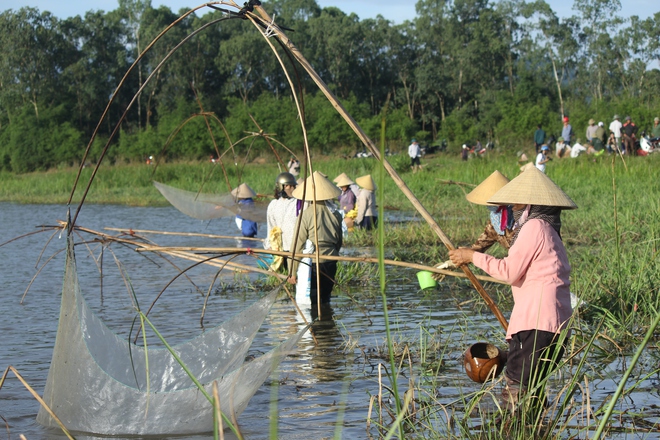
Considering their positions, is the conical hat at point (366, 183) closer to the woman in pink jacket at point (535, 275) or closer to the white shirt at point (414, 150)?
the woman in pink jacket at point (535, 275)

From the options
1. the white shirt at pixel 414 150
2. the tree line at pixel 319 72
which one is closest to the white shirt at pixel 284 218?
the white shirt at pixel 414 150

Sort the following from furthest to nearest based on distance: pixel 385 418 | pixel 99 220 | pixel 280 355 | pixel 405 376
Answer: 1. pixel 99 220
2. pixel 405 376
3. pixel 385 418
4. pixel 280 355

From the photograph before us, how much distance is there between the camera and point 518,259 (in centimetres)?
334

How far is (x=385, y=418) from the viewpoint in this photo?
3.83 metres

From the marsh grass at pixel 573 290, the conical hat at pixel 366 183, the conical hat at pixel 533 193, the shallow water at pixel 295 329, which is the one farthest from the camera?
the conical hat at pixel 366 183

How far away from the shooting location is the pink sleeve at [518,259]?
3334mm

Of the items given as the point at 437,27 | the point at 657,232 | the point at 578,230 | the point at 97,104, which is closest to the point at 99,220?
the point at 578,230

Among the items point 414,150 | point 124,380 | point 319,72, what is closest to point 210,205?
point 124,380

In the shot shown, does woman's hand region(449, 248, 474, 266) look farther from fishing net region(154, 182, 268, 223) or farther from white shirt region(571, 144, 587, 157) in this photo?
white shirt region(571, 144, 587, 157)

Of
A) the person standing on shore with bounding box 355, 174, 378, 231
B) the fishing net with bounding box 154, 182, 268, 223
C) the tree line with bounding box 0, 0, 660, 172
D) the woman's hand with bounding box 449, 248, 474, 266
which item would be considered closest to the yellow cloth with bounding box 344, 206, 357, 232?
the person standing on shore with bounding box 355, 174, 378, 231

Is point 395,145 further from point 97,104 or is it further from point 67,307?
point 67,307

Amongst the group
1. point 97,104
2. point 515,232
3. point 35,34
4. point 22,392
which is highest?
point 35,34

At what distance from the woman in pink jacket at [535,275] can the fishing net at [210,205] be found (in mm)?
6408

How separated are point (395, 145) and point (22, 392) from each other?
36612mm
